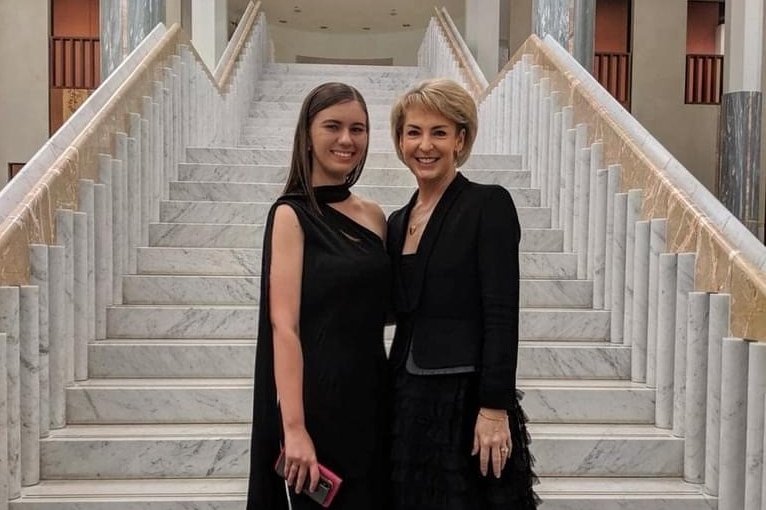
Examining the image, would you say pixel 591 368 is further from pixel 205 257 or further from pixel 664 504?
pixel 205 257

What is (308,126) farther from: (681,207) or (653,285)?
(653,285)

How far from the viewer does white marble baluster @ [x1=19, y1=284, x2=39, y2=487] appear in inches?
108

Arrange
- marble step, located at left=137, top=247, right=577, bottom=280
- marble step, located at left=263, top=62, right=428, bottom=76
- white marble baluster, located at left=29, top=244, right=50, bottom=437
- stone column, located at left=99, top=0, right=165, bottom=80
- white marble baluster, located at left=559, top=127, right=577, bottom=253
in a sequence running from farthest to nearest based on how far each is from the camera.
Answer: marble step, located at left=263, top=62, right=428, bottom=76
stone column, located at left=99, top=0, right=165, bottom=80
white marble baluster, located at left=559, top=127, right=577, bottom=253
marble step, located at left=137, top=247, right=577, bottom=280
white marble baluster, located at left=29, top=244, right=50, bottom=437

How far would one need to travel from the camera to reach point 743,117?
29.1ft

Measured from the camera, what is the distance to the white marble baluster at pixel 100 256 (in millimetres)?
3457

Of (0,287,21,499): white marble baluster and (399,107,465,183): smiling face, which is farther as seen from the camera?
(0,287,21,499): white marble baluster

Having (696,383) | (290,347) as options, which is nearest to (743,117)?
(696,383)

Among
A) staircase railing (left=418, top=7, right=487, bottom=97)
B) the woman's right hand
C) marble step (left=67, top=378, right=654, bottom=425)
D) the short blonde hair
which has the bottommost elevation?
marble step (left=67, top=378, right=654, bottom=425)

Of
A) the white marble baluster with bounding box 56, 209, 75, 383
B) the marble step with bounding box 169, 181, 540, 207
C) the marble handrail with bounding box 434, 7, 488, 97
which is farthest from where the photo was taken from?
the marble handrail with bounding box 434, 7, 488, 97

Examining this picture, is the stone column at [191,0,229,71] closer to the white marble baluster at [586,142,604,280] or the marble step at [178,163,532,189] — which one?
the marble step at [178,163,532,189]

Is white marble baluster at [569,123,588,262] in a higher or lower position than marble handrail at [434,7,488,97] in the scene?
lower

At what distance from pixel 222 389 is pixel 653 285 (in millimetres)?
1909

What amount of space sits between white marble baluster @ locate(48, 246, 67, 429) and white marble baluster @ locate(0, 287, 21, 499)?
0.28 meters

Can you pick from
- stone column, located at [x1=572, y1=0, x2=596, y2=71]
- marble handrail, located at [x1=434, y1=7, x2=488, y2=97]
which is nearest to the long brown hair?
stone column, located at [x1=572, y1=0, x2=596, y2=71]
